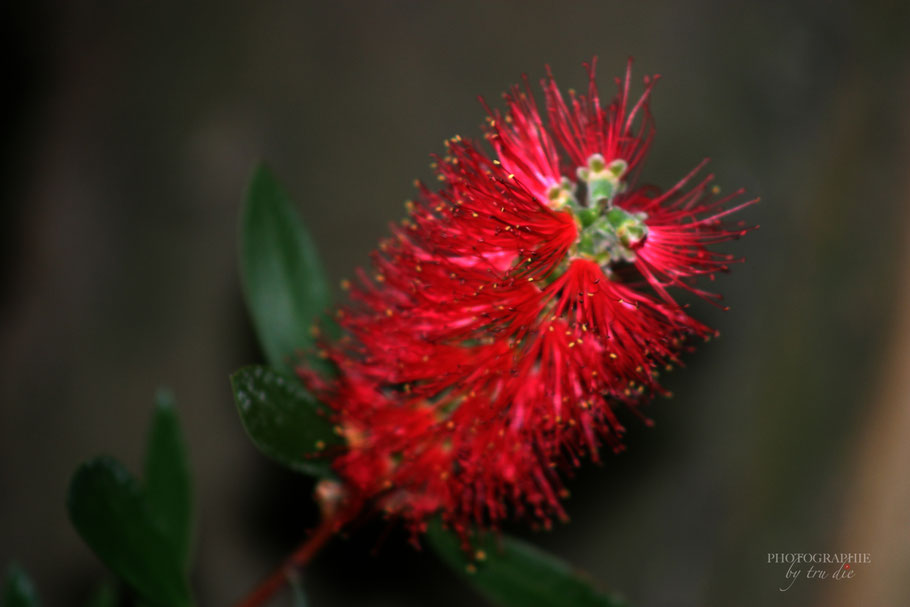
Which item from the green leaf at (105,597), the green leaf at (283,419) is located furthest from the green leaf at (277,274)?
the green leaf at (105,597)

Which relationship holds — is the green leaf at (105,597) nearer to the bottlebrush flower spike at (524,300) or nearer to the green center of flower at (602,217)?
the bottlebrush flower spike at (524,300)

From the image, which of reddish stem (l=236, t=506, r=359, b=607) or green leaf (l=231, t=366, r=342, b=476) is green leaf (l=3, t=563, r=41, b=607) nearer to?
reddish stem (l=236, t=506, r=359, b=607)

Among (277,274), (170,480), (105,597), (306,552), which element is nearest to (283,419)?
(306,552)

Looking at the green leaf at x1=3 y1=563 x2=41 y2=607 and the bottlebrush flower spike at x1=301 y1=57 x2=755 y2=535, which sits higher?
the green leaf at x1=3 y1=563 x2=41 y2=607

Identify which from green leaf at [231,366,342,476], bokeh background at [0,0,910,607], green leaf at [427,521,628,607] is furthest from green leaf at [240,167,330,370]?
bokeh background at [0,0,910,607]

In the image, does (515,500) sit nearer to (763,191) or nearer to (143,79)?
(763,191)

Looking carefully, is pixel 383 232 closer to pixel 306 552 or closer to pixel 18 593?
pixel 306 552

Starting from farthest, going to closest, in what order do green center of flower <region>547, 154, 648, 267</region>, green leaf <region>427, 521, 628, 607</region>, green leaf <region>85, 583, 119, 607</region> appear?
green leaf <region>85, 583, 119, 607</region> → green leaf <region>427, 521, 628, 607</region> → green center of flower <region>547, 154, 648, 267</region>
